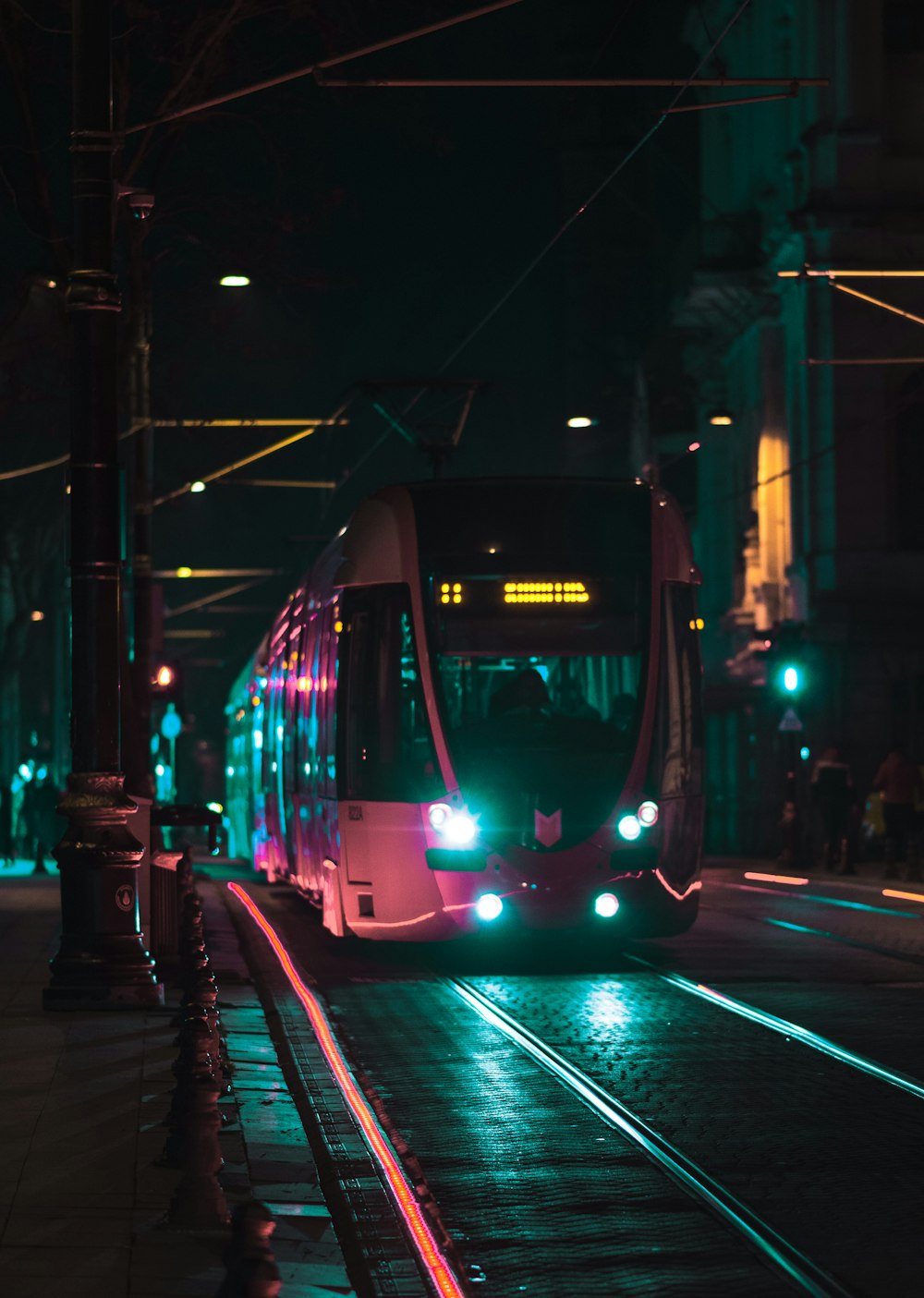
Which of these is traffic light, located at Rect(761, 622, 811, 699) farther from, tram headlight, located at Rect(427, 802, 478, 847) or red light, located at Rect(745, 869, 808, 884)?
tram headlight, located at Rect(427, 802, 478, 847)

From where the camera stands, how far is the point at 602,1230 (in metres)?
7.53

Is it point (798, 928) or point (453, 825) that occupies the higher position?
point (453, 825)

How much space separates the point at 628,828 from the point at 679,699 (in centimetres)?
105

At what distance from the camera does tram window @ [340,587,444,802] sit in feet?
54.7

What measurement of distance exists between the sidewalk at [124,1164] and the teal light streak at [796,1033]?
9.17ft

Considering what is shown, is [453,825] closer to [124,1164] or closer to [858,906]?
[124,1164]

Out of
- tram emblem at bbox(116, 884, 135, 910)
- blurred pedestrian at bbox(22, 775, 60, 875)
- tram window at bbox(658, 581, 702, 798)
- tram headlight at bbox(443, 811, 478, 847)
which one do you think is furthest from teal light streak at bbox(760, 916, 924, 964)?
blurred pedestrian at bbox(22, 775, 60, 875)

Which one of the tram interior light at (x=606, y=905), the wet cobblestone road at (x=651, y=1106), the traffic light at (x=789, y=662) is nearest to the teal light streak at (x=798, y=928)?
the wet cobblestone road at (x=651, y=1106)

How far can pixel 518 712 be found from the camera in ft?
54.9

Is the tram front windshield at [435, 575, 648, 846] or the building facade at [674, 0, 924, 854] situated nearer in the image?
the tram front windshield at [435, 575, 648, 846]

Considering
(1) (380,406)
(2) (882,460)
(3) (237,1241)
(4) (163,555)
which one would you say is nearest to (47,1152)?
(3) (237,1241)

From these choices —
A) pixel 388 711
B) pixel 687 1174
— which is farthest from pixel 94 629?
pixel 687 1174

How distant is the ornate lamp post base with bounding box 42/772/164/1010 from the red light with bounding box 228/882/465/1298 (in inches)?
43.3

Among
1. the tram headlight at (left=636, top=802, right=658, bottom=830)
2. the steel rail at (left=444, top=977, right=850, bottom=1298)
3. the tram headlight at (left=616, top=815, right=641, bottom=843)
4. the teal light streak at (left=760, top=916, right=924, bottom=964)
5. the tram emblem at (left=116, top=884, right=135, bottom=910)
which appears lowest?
the steel rail at (left=444, top=977, right=850, bottom=1298)
